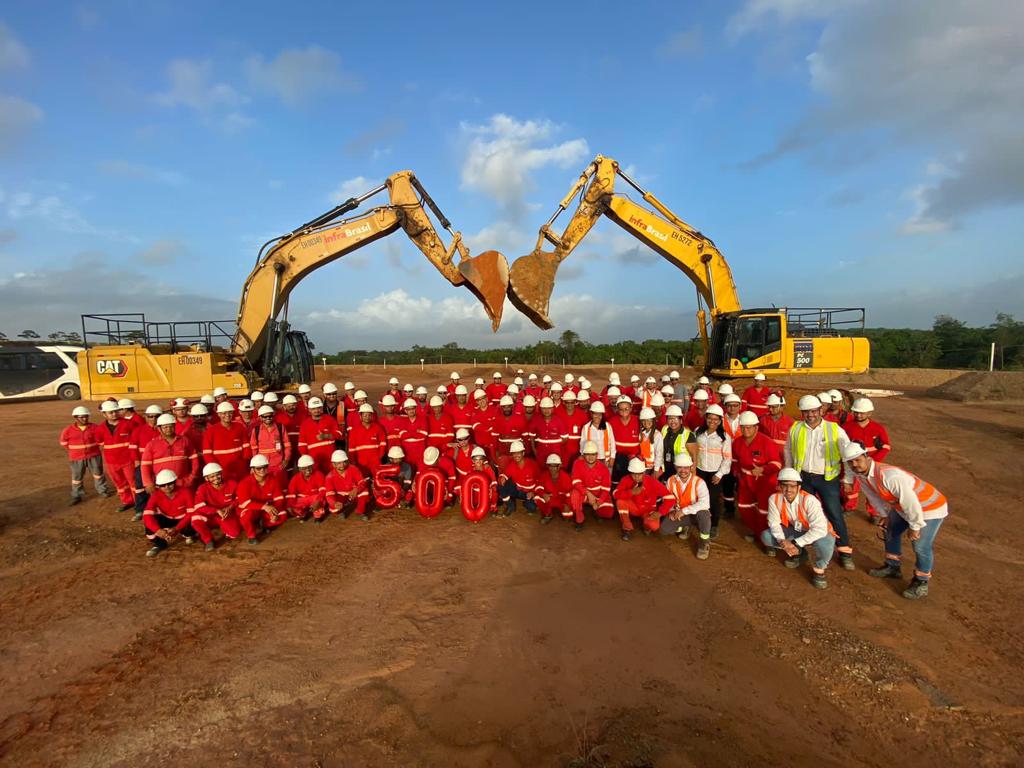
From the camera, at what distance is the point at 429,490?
6961mm

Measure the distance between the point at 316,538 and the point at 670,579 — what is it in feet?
14.0

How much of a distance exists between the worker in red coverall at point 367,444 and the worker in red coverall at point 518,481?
6.00ft

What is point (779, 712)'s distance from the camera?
325 cm

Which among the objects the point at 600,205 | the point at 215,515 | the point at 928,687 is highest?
the point at 600,205

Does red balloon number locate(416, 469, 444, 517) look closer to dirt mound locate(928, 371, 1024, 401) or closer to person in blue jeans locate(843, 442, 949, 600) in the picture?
person in blue jeans locate(843, 442, 949, 600)

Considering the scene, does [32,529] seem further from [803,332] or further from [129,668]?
[803,332]

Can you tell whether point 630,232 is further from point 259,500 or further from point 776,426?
point 259,500

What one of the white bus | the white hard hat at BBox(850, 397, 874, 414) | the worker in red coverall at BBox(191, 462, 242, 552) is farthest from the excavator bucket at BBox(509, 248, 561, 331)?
the white bus

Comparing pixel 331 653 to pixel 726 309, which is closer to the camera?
pixel 331 653

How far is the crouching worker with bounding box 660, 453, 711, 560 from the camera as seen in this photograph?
226 inches

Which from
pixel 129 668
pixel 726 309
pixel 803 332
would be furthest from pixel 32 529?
pixel 803 332

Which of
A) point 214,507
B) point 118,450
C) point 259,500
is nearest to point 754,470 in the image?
point 259,500

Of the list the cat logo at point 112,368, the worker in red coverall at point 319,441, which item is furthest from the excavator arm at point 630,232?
the cat logo at point 112,368

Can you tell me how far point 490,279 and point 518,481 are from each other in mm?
4547
